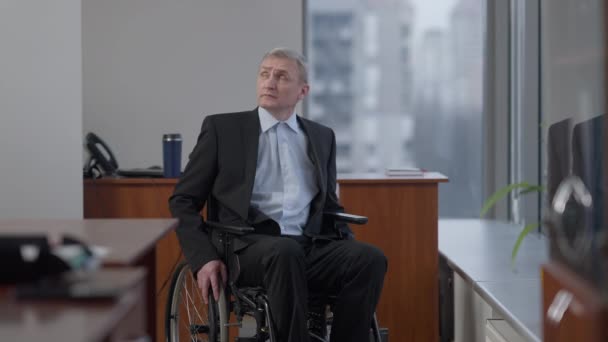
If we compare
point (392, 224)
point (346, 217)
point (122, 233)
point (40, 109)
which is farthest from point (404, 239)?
point (122, 233)

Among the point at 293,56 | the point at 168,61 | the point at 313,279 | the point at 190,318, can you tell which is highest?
the point at 168,61

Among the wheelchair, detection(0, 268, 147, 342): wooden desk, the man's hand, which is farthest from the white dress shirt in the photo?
detection(0, 268, 147, 342): wooden desk

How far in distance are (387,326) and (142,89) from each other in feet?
6.91

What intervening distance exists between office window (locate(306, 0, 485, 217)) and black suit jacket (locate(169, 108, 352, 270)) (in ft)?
7.79

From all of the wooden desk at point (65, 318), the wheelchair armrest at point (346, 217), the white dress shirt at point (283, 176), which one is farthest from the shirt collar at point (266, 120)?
the wooden desk at point (65, 318)

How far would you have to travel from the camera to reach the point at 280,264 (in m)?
2.83

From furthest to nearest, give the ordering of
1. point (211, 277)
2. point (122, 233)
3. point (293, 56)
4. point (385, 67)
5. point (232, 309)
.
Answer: point (385, 67), point (293, 56), point (232, 309), point (211, 277), point (122, 233)

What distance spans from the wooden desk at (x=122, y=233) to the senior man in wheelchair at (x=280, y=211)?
2.07 feet

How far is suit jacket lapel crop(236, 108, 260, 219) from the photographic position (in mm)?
3127

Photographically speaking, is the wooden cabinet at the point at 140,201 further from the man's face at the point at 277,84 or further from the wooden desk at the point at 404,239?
the man's face at the point at 277,84

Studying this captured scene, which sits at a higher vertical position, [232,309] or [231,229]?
[231,229]

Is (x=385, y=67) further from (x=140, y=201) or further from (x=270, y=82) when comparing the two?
(x=270, y=82)

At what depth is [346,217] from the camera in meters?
3.25

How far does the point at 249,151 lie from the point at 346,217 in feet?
1.36
